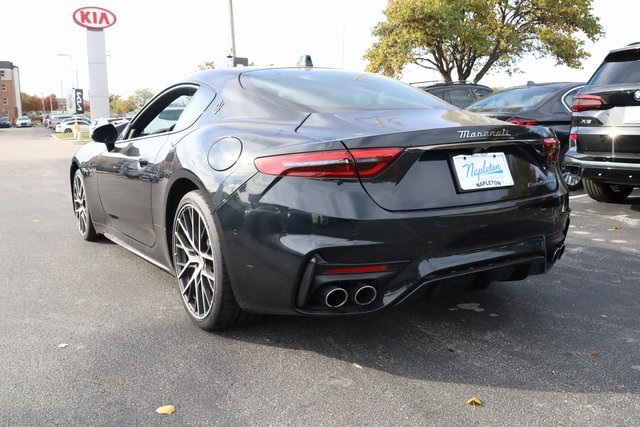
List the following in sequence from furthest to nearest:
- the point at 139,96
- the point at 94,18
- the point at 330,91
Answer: the point at 139,96 → the point at 94,18 → the point at 330,91

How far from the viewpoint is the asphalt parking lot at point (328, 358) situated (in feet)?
7.80

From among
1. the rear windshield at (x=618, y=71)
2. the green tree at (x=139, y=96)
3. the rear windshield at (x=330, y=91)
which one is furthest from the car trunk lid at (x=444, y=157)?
the green tree at (x=139, y=96)

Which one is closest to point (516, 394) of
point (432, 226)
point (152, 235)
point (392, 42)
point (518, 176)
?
point (432, 226)

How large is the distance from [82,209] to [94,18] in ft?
88.8

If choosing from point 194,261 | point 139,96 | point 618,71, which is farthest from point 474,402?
point 139,96

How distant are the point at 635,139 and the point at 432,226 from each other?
3934mm

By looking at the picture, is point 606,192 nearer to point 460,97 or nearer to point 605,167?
point 605,167

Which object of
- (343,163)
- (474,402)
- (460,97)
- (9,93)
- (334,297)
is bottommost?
(474,402)

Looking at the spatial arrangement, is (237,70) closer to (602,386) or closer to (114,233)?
(114,233)

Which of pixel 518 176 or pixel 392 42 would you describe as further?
pixel 392 42

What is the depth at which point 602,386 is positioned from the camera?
2.55 meters

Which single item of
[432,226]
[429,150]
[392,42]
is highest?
[392,42]

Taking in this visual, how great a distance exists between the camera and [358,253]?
2.52 metres

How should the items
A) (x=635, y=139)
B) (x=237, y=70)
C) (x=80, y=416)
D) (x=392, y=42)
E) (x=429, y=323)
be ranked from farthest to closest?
(x=392, y=42)
(x=635, y=139)
(x=237, y=70)
(x=429, y=323)
(x=80, y=416)
